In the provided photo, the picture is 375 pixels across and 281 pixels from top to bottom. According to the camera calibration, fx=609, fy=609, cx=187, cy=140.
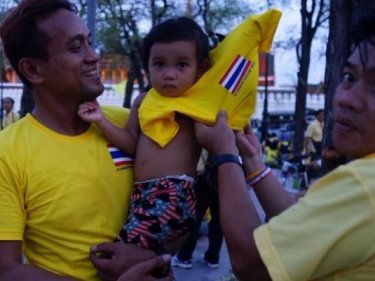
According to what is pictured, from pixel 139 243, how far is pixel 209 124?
0.52 metres

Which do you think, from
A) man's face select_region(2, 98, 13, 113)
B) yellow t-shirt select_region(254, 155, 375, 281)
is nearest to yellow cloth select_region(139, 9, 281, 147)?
yellow t-shirt select_region(254, 155, 375, 281)

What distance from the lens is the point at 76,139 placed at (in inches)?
93.2

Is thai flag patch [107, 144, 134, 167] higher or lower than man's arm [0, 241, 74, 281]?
higher

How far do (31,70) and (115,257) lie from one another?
827 mm

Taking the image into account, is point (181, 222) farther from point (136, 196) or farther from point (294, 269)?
point (294, 269)

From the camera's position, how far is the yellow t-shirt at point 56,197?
214 cm

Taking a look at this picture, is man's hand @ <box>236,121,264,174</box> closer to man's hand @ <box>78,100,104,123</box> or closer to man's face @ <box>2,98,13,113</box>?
man's hand @ <box>78,100,104,123</box>

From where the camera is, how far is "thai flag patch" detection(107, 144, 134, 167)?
7.94ft

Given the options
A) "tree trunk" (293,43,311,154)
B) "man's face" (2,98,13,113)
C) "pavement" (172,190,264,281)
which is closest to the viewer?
"pavement" (172,190,264,281)

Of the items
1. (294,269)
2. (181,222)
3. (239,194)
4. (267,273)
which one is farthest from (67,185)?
(294,269)

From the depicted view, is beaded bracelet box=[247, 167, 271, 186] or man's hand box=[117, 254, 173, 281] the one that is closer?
man's hand box=[117, 254, 173, 281]

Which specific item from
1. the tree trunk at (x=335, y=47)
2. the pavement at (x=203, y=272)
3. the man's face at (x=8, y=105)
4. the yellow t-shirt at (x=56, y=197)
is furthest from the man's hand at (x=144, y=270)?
the man's face at (x=8, y=105)

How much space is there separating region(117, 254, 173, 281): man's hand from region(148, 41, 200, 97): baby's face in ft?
2.21

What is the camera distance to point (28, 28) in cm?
234
